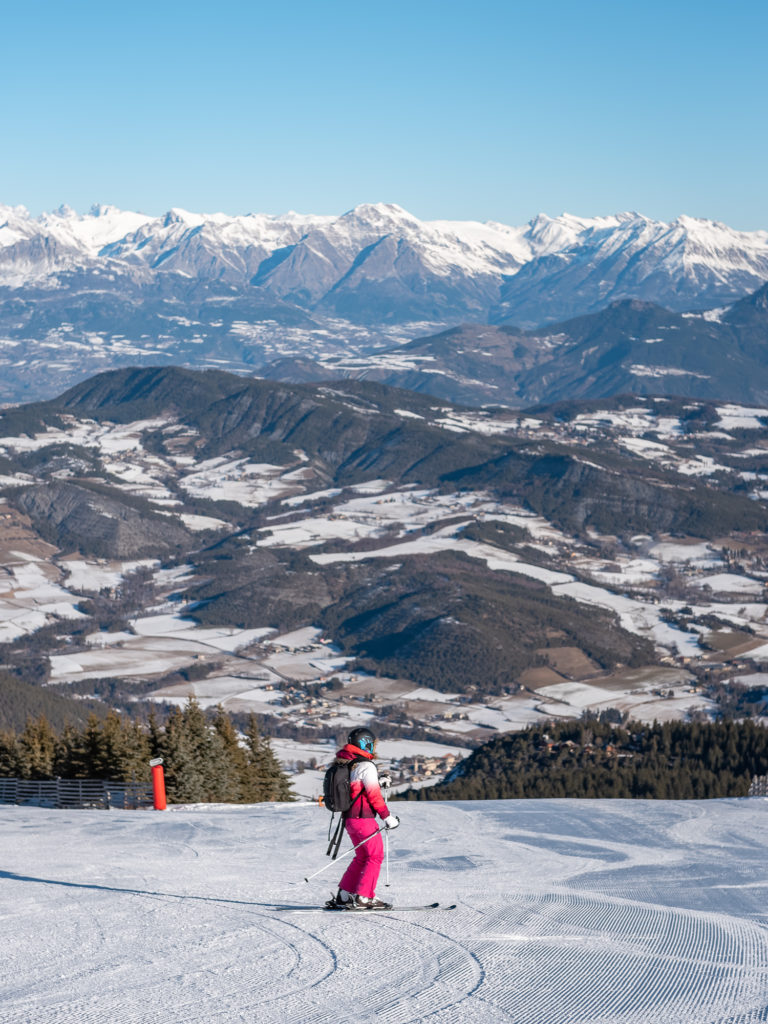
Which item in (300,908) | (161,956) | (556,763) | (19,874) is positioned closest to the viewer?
(161,956)

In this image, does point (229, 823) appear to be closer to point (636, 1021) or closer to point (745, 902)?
point (745, 902)

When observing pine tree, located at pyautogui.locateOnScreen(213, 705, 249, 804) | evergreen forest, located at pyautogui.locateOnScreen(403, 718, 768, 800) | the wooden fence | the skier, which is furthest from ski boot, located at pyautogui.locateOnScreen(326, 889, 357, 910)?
evergreen forest, located at pyautogui.locateOnScreen(403, 718, 768, 800)

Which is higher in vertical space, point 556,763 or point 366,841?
point 366,841

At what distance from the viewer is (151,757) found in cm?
5662

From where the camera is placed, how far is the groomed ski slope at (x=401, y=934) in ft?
52.5

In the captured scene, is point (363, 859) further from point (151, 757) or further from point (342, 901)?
point (151, 757)

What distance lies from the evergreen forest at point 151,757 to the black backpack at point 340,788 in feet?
113

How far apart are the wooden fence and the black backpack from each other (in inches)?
1219

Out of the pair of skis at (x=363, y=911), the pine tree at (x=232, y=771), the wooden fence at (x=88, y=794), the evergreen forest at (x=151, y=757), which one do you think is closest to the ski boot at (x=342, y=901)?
the pair of skis at (x=363, y=911)

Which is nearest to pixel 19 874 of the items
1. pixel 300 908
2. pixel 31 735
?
pixel 300 908

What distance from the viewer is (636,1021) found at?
1537cm

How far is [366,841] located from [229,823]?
19.1 m

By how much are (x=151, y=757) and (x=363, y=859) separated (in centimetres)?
3832

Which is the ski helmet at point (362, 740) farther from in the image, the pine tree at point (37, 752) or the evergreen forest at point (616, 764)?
the evergreen forest at point (616, 764)
